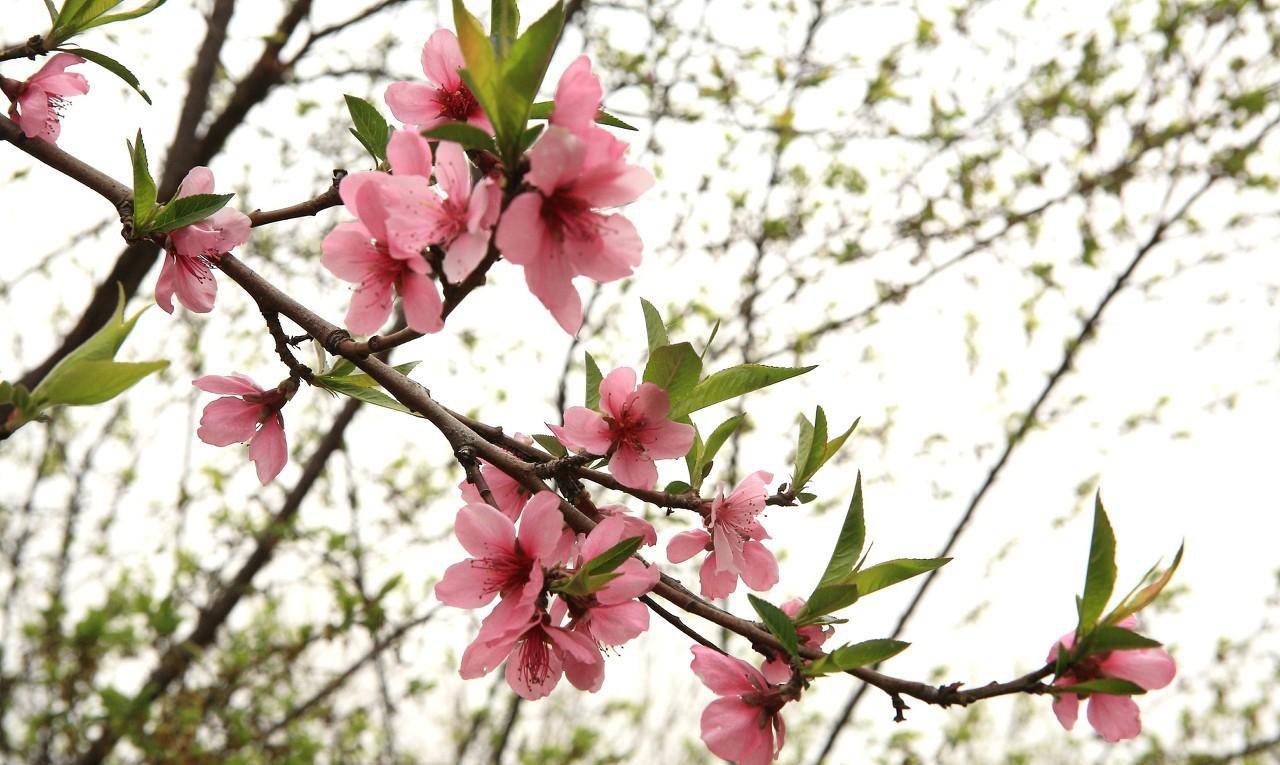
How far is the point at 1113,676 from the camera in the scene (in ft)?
2.84

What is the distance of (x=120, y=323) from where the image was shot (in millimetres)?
768

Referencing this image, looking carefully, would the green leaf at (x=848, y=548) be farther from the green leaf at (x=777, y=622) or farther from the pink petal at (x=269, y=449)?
the pink petal at (x=269, y=449)

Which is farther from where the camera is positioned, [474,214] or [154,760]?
[154,760]

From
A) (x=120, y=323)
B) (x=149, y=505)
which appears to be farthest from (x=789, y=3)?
(x=149, y=505)

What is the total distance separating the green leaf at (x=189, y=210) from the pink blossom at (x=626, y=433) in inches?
16.8

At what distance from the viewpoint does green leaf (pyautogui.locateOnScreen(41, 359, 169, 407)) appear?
0.73 meters

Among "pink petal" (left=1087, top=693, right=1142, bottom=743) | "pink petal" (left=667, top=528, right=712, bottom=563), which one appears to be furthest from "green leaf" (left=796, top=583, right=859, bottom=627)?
"pink petal" (left=1087, top=693, right=1142, bottom=743)

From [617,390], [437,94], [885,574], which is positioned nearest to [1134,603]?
[885,574]

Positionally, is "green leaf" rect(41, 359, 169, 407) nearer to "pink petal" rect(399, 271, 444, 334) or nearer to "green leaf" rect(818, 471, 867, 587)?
"pink petal" rect(399, 271, 444, 334)

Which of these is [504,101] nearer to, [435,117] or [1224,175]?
[435,117]

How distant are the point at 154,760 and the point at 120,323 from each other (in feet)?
7.82

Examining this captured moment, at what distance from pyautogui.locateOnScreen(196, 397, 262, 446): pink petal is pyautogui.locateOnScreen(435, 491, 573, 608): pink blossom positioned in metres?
0.36

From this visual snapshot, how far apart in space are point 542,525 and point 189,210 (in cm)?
51

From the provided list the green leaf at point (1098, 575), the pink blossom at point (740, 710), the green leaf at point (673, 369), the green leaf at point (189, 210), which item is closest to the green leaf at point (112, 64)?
the green leaf at point (189, 210)
